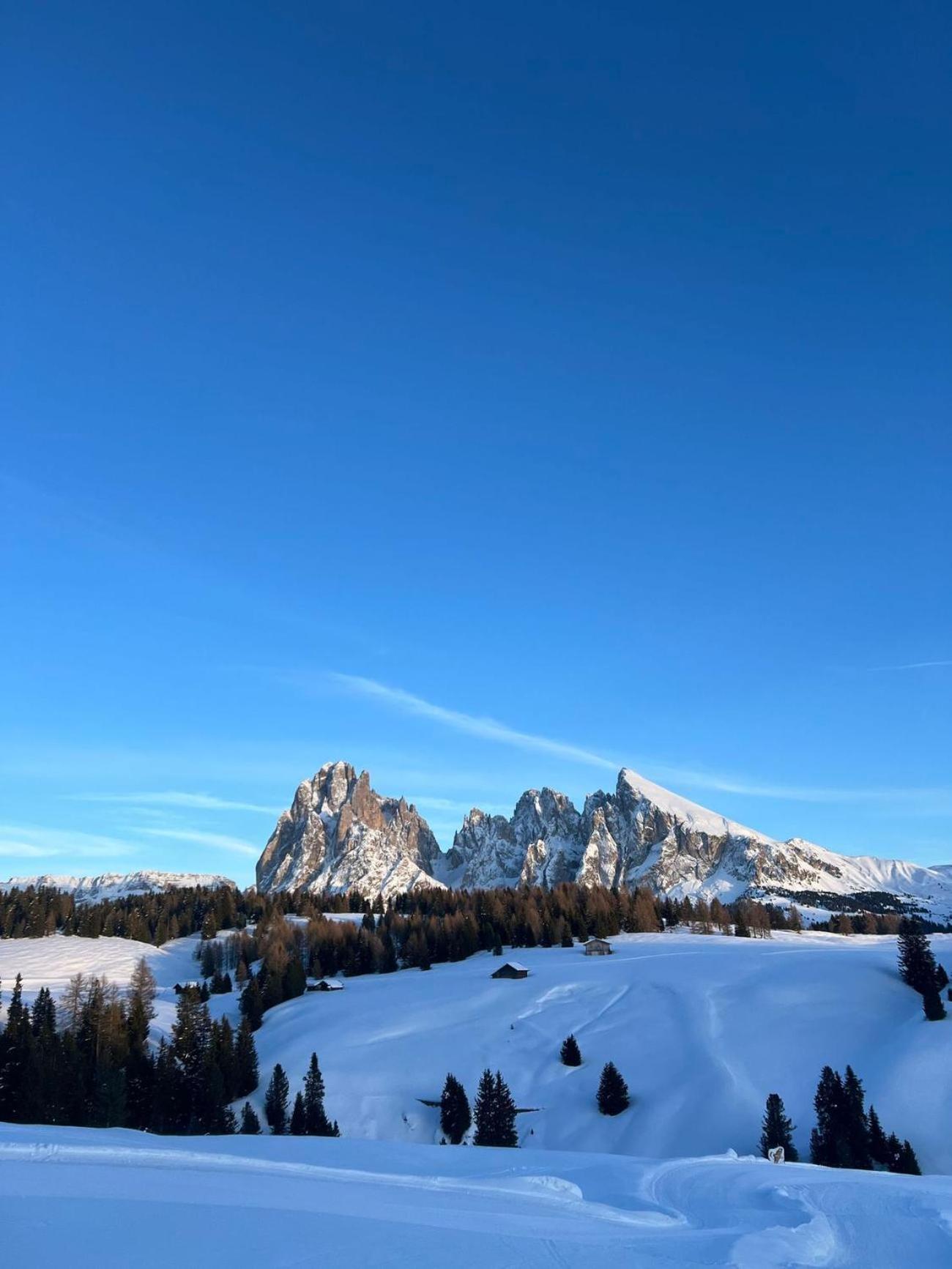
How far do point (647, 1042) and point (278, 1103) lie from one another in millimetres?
27615

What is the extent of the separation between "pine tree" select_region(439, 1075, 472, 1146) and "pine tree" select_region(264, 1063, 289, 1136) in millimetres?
10619

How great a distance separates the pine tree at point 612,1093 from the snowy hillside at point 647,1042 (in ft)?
2.43

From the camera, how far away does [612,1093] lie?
51.1 meters

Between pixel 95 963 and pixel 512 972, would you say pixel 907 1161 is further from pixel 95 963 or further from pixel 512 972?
pixel 95 963

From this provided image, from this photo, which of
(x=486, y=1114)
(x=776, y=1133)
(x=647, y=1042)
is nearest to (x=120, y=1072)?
(x=486, y=1114)

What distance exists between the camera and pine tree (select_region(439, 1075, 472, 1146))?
50.8m

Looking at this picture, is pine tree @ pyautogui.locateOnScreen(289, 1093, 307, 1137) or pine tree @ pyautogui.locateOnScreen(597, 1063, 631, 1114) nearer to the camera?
pine tree @ pyautogui.locateOnScreen(289, 1093, 307, 1137)

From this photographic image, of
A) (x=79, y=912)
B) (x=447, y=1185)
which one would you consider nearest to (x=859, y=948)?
(x=447, y=1185)

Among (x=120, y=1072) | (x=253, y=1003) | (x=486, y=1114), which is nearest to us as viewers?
(x=486, y=1114)

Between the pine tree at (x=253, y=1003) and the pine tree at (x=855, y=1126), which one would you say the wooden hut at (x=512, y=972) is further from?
the pine tree at (x=855, y=1126)

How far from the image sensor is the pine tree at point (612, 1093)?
167 feet

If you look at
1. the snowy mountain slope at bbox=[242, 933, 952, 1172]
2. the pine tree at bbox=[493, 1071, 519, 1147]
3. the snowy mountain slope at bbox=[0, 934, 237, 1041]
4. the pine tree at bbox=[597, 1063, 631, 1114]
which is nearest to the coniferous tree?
the pine tree at bbox=[493, 1071, 519, 1147]

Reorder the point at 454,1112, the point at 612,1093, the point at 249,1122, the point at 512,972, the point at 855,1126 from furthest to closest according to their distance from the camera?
the point at 512,972
the point at 454,1112
the point at 612,1093
the point at 249,1122
the point at 855,1126

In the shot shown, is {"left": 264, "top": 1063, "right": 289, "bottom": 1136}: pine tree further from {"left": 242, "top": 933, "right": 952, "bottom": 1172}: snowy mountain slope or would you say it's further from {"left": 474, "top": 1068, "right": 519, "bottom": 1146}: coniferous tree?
{"left": 474, "top": 1068, "right": 519, "bottom": 1146}: coniferous tree
